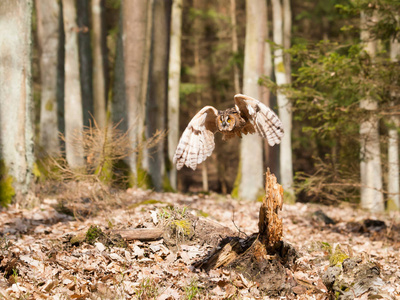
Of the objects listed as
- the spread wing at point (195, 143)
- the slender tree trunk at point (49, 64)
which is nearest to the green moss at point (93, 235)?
the spread wing at point (195, 143)

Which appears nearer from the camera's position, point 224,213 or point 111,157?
point 111,157

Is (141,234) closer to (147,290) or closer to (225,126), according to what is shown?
(147,290)

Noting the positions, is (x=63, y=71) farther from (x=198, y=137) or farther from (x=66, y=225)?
(x=198, y=137)

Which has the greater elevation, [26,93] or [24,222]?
[26,93]

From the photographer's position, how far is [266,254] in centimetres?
530

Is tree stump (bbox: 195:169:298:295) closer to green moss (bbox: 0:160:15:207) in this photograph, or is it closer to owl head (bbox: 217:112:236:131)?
owl head (bbox: 217:112:236:131)

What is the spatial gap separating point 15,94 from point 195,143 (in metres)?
5.45

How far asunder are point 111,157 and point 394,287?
18.7ft

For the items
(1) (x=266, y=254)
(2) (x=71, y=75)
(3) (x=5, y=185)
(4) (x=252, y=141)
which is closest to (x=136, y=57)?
(2) (x=71, y=75)

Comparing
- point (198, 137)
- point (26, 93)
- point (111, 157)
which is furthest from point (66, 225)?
point (198, 137)

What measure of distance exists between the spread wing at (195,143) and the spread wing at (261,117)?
0.34 m

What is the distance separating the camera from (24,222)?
7.52m

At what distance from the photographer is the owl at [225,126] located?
488 cm

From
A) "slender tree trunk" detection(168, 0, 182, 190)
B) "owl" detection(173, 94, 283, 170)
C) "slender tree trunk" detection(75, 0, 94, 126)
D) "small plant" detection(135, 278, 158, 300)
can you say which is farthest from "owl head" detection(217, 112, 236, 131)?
"slender tree trunk" detection(75, 0, 94, 126)
